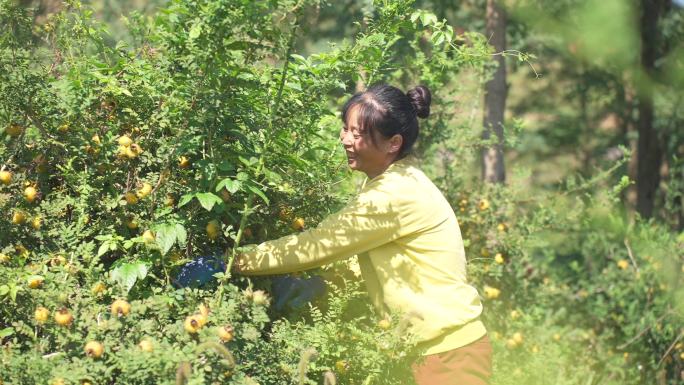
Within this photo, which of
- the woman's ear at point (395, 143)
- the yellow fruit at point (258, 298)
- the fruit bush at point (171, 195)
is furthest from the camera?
the woman's ear at point (395, 143)

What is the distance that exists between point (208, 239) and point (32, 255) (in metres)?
0.56

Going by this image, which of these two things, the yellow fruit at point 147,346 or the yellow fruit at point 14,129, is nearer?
the yellow fruit at point 147,346

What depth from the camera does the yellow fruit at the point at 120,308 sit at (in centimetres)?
254

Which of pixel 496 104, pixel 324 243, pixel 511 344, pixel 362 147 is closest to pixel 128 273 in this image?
pixel 324 243

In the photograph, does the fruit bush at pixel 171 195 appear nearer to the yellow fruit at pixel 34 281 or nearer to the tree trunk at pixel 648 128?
the yellow fruit at pixel 34 281

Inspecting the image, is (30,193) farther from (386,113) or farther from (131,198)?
(386,113)

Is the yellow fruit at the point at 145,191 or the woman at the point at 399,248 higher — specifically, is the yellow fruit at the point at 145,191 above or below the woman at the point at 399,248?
above

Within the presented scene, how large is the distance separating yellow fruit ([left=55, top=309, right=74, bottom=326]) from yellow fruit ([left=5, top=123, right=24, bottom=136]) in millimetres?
731

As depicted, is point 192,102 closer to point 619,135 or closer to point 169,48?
point 169,48

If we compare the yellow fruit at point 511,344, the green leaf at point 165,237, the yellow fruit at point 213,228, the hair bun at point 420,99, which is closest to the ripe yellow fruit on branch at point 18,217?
the green leaf at point 165,237

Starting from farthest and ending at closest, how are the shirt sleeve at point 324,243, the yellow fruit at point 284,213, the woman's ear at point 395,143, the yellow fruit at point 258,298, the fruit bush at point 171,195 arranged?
the yellow fruit at point 284,213, the woman's ear at point 395,143, the shirt sleeve at point 324,243, the yellow fruit at point 258,298, the fruit bush at point 171,195

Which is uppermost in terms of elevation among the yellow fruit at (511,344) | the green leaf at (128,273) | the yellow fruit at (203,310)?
the green leaf at (128,273)

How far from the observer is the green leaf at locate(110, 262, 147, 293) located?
2.64 metres

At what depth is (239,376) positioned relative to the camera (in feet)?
8.34
